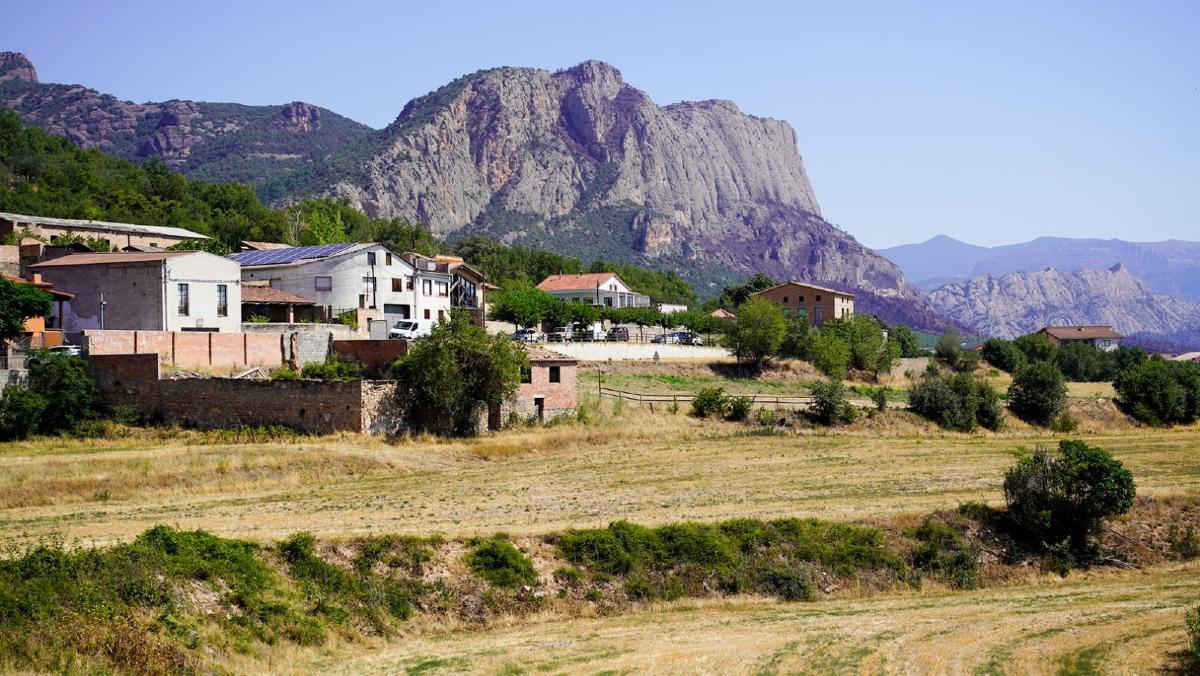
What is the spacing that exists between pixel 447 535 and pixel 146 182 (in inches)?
4415

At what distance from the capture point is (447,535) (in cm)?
2991

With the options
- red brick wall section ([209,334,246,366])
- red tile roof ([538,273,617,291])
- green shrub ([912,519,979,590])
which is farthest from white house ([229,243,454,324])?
red tile roof ([538,273,617,291])

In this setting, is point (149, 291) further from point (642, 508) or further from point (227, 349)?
point (642, 508)

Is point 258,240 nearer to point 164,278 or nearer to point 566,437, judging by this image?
point 164,278

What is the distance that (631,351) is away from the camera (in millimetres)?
79938

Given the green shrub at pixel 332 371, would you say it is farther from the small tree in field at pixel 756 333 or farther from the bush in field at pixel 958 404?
the small tree in field at pixel 756 333

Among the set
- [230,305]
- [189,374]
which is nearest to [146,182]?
[230,305]

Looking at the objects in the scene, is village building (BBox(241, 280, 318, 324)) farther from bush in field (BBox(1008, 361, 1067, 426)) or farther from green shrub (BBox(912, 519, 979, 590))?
bush in field (BBox(1008, 361, 1067, 426))

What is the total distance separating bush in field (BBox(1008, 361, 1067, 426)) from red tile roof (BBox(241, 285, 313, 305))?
52.1 meters

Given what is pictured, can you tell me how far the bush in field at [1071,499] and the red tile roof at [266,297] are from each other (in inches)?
1782

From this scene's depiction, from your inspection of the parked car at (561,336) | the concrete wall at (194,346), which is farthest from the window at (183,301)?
the parked car at (561,336)

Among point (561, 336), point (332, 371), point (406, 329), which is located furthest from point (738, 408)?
point (561, 336)

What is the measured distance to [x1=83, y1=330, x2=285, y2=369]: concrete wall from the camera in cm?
4799

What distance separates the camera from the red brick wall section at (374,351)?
52.2 meters
